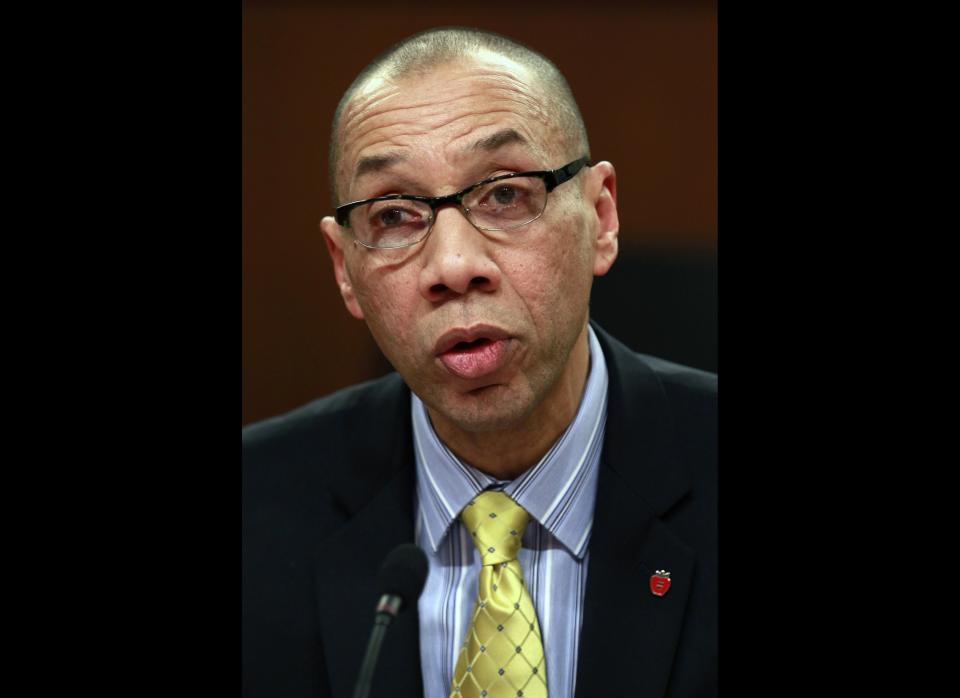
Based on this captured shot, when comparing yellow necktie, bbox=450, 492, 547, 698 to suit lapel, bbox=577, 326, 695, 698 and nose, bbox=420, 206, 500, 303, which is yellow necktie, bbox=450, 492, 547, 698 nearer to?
suit lapel, bbox=577, 326, 695, 698

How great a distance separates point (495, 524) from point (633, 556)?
0.24 meters

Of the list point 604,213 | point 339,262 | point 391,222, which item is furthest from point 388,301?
point 604,213

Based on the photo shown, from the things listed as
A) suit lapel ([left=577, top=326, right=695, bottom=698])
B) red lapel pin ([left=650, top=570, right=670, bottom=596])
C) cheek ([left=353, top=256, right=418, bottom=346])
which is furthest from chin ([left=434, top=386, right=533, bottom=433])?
red lapel pin ([left=650, top=570, right=670, bottom=596])

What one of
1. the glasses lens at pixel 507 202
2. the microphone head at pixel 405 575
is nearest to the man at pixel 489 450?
the glasses lens at pixel 507 202

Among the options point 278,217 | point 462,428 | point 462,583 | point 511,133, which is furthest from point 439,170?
point 462,583

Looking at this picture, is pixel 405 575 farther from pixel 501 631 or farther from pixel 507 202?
pixel 507 202

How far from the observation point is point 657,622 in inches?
65.7

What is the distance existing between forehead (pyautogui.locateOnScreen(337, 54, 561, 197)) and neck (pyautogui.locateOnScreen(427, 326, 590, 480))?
414 mm

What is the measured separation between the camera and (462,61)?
171 cm

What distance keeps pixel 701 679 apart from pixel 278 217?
1.19 metres

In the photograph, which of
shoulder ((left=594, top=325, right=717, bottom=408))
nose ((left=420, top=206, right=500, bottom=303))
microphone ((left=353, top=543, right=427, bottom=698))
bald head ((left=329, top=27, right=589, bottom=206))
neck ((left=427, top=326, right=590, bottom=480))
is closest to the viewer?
microphone ((left=353, top=543, right=427, bottom=698))

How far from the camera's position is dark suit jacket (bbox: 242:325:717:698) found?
1.67m

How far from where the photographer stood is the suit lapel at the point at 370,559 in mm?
1728

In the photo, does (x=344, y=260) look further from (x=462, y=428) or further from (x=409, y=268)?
(x=462, y=428)
